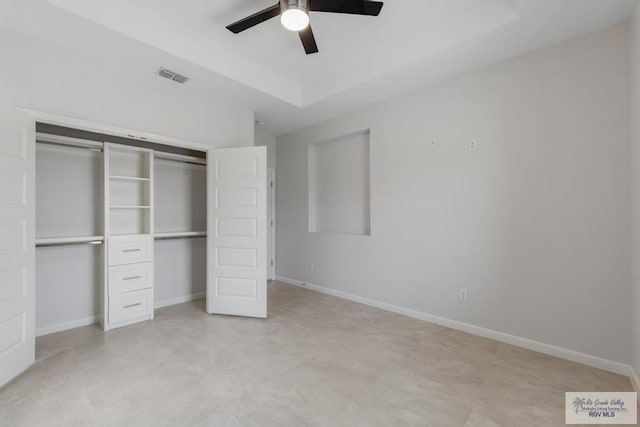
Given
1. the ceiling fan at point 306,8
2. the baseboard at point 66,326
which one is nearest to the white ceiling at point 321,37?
the ceiling fan at point 306,8

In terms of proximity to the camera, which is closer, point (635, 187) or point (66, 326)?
point (635, 187)

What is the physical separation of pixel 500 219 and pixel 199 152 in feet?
12.7

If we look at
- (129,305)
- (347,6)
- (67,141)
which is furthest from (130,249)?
(347,6)

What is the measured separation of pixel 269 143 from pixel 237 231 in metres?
2.48

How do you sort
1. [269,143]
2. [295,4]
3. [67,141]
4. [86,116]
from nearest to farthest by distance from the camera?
1. [295,4]
2. [86,116]
3. [67,141]
4. [269,143]

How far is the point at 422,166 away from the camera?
11.3 feet

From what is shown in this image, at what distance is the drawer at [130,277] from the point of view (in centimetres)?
316

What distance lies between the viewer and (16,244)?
219 cm

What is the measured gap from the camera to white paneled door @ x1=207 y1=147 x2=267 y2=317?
3484 millimetres

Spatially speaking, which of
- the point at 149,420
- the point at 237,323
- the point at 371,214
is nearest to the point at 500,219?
the point at 371,214

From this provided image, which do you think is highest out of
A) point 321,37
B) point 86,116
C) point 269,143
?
point 321,37

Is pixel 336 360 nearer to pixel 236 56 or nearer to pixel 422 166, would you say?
pixel 422 166

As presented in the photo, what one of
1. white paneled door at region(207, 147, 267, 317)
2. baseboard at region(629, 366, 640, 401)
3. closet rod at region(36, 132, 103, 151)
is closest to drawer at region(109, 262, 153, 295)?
white paneled door at region(207, 147, 267, 317)

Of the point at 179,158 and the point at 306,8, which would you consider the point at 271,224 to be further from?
the point at 306,8
